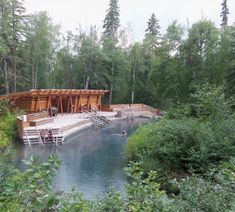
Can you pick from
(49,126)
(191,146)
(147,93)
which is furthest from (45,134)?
(147,93)

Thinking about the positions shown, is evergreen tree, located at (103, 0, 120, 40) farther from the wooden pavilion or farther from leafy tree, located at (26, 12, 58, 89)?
the wooden pavilion

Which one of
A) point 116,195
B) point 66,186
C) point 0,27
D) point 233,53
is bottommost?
point 66,186

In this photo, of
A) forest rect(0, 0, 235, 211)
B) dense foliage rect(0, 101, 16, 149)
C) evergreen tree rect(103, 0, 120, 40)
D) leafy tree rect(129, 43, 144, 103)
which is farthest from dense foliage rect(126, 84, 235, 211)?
evergreen tree rect(103, 0, 120, 40)

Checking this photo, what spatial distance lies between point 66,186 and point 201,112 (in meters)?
6.54

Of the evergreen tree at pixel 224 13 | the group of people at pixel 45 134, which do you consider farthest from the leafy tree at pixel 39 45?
the evergreen tree at pixel 224 13

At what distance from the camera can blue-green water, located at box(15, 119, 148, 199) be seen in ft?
37.7

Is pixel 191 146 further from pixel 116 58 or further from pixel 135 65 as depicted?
pixel 135 65

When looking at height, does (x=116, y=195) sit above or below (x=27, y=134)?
above

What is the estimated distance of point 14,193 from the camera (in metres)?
3.15

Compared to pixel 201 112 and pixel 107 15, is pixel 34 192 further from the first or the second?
pixel 107 15

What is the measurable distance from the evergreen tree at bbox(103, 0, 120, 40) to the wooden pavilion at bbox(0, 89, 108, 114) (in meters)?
16.1

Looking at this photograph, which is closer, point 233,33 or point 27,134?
point 27,134

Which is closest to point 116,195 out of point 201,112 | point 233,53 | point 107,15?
point 201,112

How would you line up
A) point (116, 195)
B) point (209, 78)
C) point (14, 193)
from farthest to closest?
point (209, 78) → point (116, 195) → point (14, 193)
